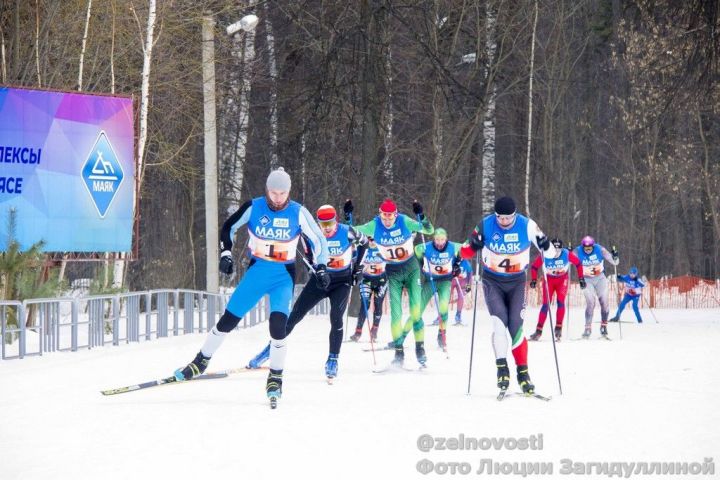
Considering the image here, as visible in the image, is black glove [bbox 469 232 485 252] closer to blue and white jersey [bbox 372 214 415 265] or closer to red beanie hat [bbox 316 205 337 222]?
red beanie hat [bbox 316 205 337 222]

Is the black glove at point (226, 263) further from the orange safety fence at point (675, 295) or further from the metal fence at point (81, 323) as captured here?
the orange safety fence at point (675, 295)

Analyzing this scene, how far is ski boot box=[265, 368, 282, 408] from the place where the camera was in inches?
419

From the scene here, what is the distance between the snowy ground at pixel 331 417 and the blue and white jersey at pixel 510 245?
128cm

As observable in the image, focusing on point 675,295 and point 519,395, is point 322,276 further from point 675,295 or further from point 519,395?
point 675,295

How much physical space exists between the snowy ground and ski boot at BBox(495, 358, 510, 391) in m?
0.24

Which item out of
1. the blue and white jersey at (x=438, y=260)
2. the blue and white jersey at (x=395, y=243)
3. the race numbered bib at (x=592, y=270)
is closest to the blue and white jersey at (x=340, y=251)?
the blue and white jersey at (x=395, y=243)

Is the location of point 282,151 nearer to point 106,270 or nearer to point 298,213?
point 106,270

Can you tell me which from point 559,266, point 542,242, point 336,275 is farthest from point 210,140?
point 542,242

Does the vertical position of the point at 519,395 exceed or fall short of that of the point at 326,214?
it falls short

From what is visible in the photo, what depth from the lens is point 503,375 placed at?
37.9 ft

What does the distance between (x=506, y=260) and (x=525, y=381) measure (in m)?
1.27

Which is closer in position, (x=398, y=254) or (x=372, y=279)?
(x=398, y=254)

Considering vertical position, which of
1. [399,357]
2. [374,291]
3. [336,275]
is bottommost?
[399,357]

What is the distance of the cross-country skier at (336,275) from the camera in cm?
1326
